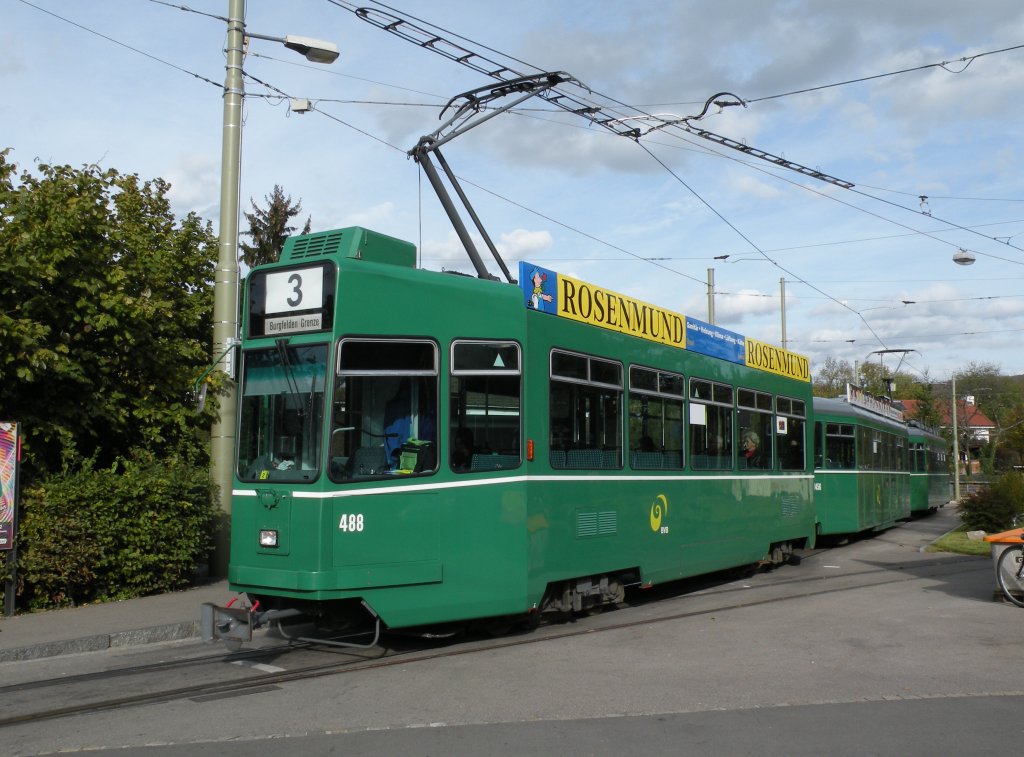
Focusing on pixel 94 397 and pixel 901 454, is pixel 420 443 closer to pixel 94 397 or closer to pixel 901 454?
pixel 94 397

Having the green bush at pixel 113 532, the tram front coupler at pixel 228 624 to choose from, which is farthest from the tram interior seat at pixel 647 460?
the green bush at pixel 113 532

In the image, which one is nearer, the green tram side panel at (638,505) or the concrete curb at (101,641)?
the concrete curb at (101,641)

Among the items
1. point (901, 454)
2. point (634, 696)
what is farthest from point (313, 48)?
point (901, 454)

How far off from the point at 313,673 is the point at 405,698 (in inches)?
46.8

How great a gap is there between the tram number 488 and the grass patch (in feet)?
48.0

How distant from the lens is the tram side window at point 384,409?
779cm

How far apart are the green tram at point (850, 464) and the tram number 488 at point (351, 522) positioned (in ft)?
44.4

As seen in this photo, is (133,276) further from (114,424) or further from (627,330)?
(627,330)

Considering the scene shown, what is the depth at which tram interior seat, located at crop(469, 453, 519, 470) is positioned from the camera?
8.48 metres

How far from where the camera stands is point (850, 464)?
2042 cm

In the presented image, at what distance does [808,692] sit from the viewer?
7152 millimetres

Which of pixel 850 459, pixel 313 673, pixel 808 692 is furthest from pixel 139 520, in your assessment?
pixel 850 459

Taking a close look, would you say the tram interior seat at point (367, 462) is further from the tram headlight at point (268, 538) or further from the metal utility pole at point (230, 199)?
the metal utility pole at point (230, 199)

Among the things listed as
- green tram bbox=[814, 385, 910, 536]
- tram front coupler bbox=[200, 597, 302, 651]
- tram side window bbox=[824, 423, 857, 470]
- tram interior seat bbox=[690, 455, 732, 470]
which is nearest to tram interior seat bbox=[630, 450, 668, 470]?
tram interior seat bbox=[690, 455, 732, 470]
